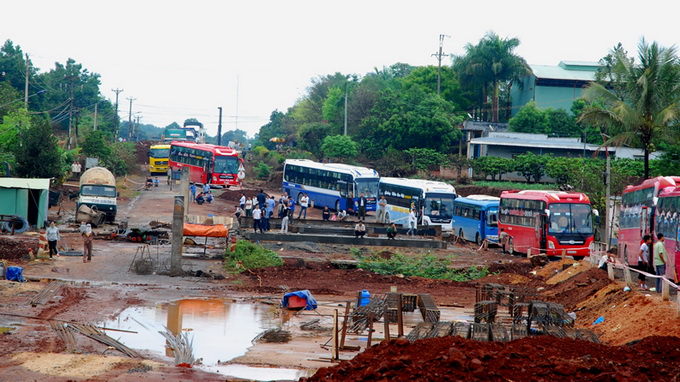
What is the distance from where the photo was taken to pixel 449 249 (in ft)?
122

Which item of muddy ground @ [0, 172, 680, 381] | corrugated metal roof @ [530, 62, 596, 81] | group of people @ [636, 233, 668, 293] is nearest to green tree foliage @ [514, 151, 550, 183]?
corrugated metal roof @ [530, 62, 596, 81]

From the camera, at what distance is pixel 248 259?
1099 inches

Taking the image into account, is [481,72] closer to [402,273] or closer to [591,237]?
[591,237]

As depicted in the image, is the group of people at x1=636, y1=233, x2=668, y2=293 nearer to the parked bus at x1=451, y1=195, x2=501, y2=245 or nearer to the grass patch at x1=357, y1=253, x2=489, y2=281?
the grass patch at x1=357, y1=253, x2=489, y2=281

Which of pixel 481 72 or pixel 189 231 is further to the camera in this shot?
pixel 481 72

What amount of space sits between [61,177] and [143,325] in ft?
118

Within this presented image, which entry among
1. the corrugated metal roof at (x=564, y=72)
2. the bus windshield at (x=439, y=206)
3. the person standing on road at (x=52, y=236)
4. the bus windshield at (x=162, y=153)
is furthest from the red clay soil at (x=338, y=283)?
the corrugated metal roof at (x=564, y=72)

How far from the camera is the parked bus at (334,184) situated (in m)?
48.8

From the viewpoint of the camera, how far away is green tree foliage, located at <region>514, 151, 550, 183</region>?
5912 cm

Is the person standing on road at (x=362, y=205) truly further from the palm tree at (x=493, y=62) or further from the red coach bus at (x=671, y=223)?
the palm tree at (x=493, y=62)

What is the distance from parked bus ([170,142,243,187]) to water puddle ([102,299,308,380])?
3975cm

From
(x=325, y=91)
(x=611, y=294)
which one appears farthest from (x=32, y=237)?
(x=325, y=91)

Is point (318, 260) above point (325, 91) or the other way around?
the other way around

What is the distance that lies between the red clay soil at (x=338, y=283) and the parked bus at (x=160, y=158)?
45460 mm
